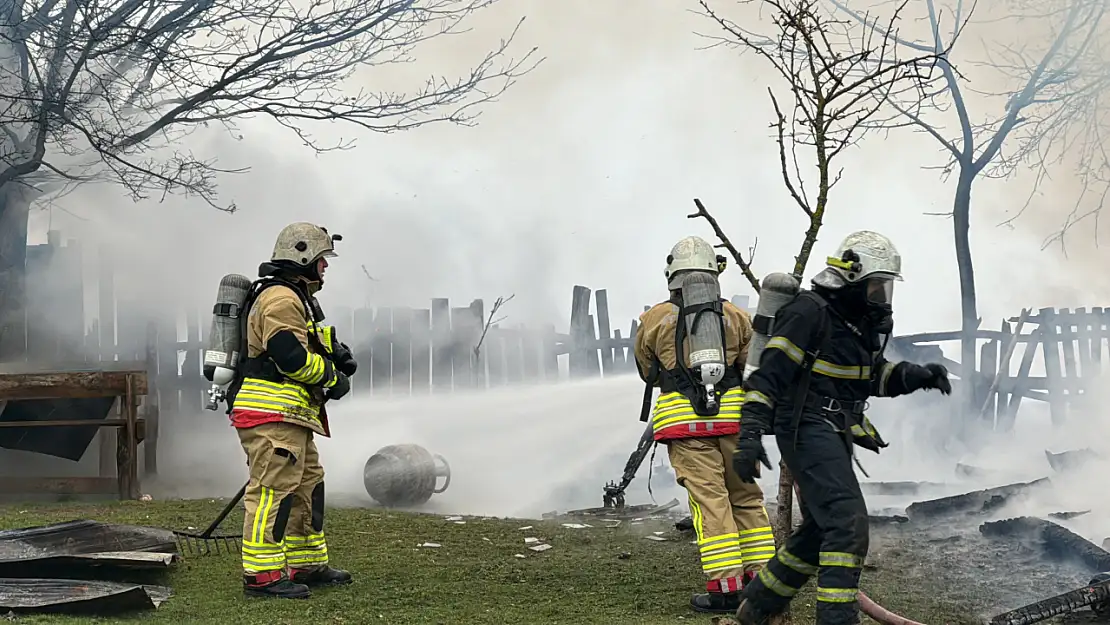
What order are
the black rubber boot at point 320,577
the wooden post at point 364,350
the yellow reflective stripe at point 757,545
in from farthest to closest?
1. the wooden post at point 364,350
2. the black rubber boot at point 320,577
3. the yellow reflective stripe at point 757,545

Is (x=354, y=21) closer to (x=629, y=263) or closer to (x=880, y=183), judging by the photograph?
(x=629, y=263)

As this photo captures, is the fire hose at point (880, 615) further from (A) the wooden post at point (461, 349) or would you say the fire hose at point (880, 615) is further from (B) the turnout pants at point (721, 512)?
(A) the wooden post at point (461, 349)

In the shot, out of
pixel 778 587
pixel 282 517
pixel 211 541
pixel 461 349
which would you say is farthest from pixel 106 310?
pixel 778 587

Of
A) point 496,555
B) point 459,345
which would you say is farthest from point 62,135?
point 496,555

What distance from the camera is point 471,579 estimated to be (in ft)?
19.6

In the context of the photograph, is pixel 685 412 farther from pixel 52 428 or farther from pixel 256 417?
pixel 52 428

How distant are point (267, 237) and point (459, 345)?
264 centimetres

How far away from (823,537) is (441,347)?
7.99 meters

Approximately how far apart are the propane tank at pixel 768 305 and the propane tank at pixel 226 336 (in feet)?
8.72

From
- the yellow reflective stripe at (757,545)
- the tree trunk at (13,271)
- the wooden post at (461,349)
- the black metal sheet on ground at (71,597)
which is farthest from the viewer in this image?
the wooden post at (461,349)

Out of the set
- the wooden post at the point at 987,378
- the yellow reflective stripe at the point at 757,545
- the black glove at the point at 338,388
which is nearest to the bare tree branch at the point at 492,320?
the wooden post at the point at 987,378

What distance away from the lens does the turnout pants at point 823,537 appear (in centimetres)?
407

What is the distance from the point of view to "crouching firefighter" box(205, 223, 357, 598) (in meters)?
5.30

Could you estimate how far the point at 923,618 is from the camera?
5.19m
